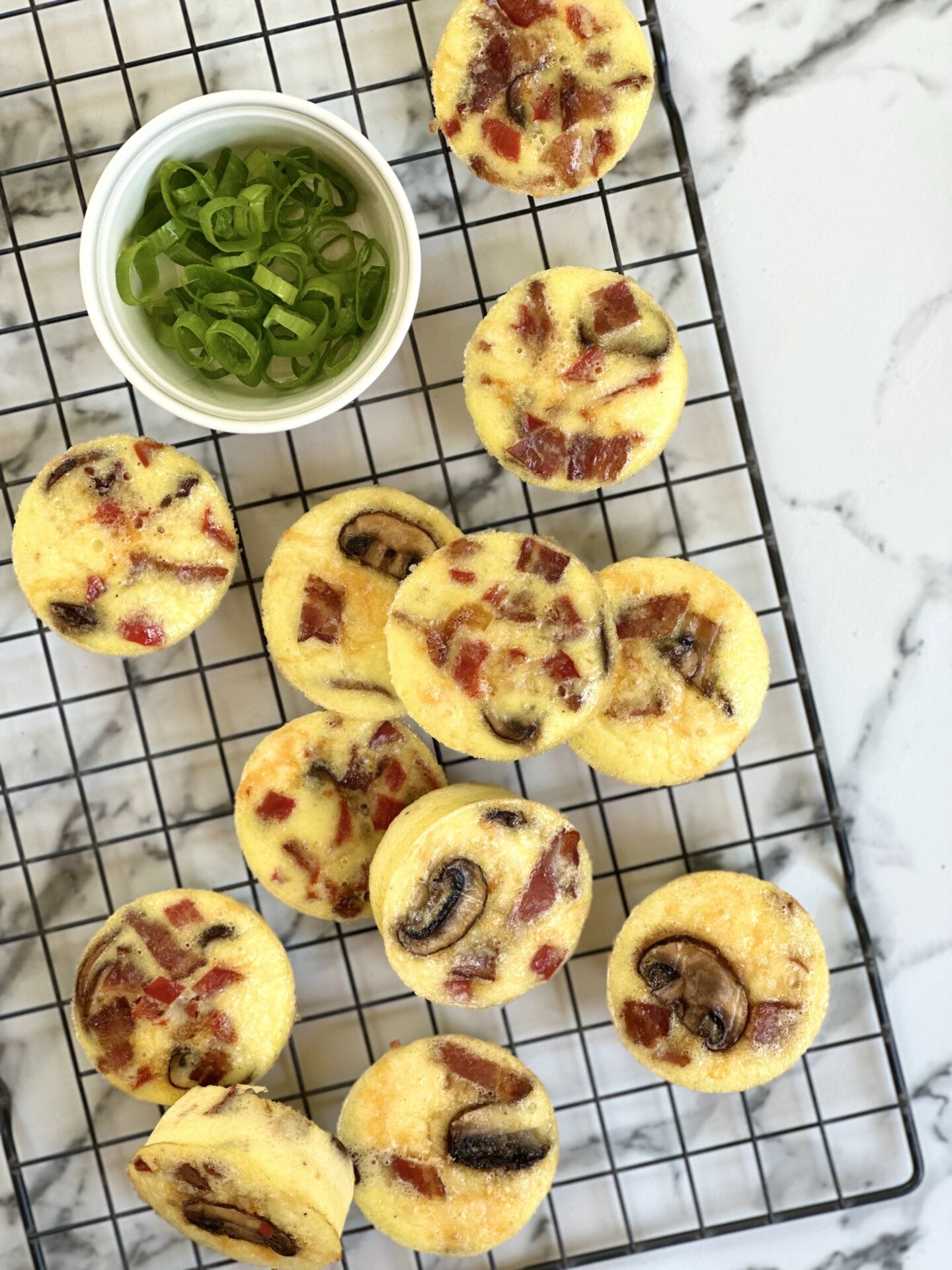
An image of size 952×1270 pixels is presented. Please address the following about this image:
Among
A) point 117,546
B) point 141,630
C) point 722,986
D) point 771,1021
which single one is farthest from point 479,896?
point 117,546

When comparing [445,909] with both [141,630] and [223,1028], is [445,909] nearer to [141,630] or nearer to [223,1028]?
[223,1028]

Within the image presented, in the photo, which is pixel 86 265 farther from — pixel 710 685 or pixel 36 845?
pixel 710 685

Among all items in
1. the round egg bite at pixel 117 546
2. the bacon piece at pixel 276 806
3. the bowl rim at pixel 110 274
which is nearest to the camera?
the bowl rim at pixel 110 274

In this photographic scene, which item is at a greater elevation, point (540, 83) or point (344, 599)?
point (540, 83)

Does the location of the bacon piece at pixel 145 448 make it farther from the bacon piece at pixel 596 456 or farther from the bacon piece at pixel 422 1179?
the bacon piece at pixel 422 1179

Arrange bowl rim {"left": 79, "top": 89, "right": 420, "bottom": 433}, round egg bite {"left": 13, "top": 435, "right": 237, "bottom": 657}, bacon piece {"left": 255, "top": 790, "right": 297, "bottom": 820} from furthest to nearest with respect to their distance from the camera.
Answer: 1. bacon piece {"left": 255, "top": 790, "right": 297, "bottom": 820}
2. round egg bite {"left": 13, "top": 435, "right": 237, "bottom": 657}
3. bowl rim {"left": 79, "top": 89, "right": 420, "bottom": 433}

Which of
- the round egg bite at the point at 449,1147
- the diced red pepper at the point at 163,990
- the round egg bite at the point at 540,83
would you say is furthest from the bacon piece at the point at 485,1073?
the round egg bite at the point at 540,83

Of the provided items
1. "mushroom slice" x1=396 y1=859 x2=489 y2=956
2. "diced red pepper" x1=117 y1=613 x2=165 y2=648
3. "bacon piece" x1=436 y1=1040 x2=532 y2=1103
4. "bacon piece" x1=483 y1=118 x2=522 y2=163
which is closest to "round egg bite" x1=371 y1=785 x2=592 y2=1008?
"mushroom slice" x1=396 y1=859 x2=489 y2=956

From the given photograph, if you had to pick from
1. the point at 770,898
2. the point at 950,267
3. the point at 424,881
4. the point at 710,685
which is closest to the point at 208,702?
the point at 424,881

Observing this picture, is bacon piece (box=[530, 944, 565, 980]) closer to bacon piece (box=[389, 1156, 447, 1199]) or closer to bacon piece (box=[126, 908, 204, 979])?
bacon piece (box=[389, 1156, 447, 1199])
